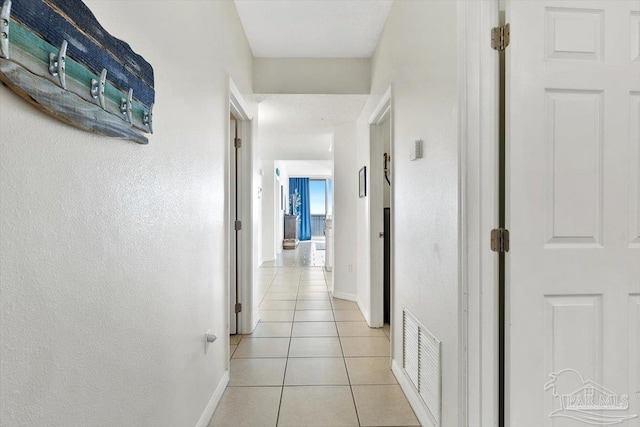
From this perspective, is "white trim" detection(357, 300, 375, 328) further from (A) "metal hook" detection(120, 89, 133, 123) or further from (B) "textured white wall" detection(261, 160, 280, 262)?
(B) "textured white wall" detection(261, 160, 280, 262)

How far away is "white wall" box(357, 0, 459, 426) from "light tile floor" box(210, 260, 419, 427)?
36 cm

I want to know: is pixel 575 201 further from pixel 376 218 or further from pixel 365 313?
pixel 365 313

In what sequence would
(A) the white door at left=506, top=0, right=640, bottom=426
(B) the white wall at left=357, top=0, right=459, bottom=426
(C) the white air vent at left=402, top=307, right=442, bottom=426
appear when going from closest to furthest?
1. (A) the white door at left=506, top=0, right=640, bottom=426
2. (B) the white wall at left=357, top=0, right=459, bottom=426
3. (C) the white air vent at left=402, top=307, right=442, bottom=426

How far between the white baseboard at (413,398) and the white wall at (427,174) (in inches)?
4.8

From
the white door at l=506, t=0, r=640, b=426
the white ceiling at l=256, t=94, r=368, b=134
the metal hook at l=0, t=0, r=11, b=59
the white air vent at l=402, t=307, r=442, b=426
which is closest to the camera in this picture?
the metal hook at l=0, t=0, r=11, b=59

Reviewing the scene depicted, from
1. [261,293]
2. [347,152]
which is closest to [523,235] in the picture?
[347,152]

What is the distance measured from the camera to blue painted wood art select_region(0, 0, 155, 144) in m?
0.63

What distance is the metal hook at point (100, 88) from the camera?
2.79 feet

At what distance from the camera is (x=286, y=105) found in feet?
12.5

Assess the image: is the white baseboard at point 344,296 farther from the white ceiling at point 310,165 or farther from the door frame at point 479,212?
the white ceiling at point 310,165

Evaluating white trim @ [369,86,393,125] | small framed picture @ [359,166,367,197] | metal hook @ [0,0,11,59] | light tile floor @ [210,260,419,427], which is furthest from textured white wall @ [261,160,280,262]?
metal hook @ [0,0,11,59]

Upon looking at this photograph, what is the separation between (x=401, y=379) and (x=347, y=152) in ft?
9.81

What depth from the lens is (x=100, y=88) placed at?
0.88 metres

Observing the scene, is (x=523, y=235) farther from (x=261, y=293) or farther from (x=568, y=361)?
(x=261, y=293)
